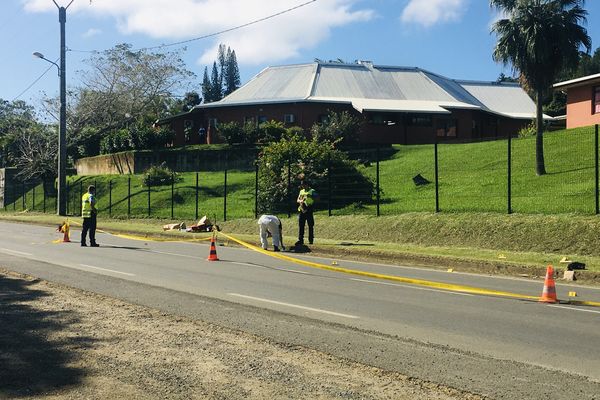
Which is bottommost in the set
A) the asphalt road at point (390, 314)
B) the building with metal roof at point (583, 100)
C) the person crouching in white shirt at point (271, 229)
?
the asphalt road at point (390, 314)

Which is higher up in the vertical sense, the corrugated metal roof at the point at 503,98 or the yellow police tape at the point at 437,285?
the corrugated metal roof at the point at 503,98

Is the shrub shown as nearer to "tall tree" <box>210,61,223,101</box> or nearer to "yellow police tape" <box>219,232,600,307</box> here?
"yellow police tape" <box>219,232,600,307</box>

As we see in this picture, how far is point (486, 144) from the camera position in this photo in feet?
119

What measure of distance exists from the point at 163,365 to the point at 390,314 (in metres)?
3.86

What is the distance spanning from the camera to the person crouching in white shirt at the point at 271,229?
17922 millimetres

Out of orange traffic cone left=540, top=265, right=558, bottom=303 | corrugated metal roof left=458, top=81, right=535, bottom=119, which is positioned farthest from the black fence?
corrugated metal roof left=458, top=81, right=535, bottom=119

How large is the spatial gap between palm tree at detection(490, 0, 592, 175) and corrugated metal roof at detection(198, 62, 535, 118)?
22343 millimetres

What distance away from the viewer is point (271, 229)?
18.2m

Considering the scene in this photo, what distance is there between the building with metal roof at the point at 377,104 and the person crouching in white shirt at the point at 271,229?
31.1 meters

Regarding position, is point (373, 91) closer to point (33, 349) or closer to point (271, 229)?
point (271, 229)

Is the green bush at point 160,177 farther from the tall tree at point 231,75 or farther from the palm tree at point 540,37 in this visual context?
the tall tree at point 231,75

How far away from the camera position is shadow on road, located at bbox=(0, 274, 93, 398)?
5160 millimetres

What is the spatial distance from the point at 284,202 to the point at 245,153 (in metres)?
16.0

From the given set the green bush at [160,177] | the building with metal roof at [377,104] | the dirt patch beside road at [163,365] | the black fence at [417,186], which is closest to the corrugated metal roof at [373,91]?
the building with metal roof at [377,104]
